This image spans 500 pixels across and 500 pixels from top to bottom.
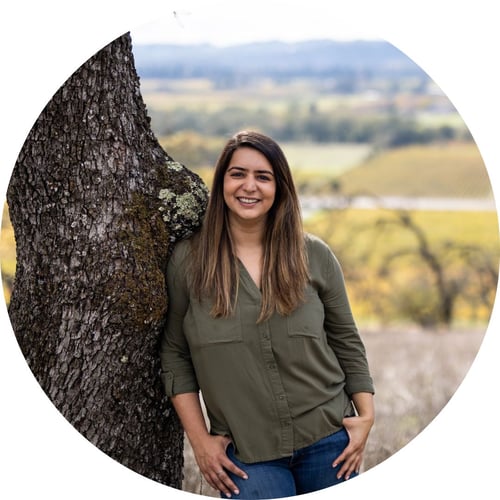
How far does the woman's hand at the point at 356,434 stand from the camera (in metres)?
2.44

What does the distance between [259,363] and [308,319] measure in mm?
208

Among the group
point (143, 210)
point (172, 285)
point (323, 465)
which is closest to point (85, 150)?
point (143, 210)

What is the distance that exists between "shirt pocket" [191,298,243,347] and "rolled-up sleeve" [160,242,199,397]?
95 mm

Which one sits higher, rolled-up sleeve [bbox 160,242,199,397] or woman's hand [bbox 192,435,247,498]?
rolled-up sleeve [bbox 160,242,199,397]

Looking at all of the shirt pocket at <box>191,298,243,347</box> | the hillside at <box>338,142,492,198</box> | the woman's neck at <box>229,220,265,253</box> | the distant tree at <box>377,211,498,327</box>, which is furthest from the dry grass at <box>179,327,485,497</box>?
the hillside at <box>338,142,492,198</box>

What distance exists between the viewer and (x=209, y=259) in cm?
239

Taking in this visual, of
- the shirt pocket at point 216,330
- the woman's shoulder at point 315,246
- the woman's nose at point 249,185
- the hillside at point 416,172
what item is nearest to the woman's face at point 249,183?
the woman's nose at point 249,185

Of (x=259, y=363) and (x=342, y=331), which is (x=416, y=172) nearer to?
(x=342, y=331)

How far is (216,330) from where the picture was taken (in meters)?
2.33

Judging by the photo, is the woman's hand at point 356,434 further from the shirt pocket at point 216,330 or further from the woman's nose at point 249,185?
the woman's nose at point 249,185

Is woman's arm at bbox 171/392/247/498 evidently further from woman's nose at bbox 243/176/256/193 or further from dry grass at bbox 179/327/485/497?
woman's nose at bbox 243/176/256/193

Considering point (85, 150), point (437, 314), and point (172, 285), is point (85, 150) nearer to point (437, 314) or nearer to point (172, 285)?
point (172, 285)

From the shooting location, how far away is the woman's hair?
7.71ft

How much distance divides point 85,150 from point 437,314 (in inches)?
353
